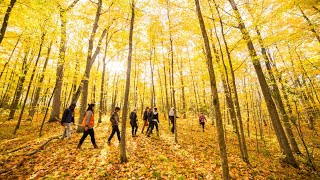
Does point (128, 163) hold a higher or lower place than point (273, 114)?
lower

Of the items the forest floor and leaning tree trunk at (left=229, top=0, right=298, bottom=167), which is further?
leaning tree trunk at (left=229, top=0, right=298, bottom=167)

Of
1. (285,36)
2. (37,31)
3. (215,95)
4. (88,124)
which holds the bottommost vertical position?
(88,124)

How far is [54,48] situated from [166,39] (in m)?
9.98

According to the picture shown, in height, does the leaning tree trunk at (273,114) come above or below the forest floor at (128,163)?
above

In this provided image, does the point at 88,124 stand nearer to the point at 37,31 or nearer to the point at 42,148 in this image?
the point at 42,148

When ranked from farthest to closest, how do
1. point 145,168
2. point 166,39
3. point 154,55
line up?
point 154,55
point 166,39
point 145,168

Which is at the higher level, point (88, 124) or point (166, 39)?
point (166, 39)

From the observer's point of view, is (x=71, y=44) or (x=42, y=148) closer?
(x=42, y=148)

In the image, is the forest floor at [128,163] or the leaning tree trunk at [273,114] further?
the leaning tree trunk at [273,114]

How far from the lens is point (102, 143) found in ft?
28.2

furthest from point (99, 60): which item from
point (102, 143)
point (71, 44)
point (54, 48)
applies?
point (102, 143)

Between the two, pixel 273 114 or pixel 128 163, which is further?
pixel 273 114

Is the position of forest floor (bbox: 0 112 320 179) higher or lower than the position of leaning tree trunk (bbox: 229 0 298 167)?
lower

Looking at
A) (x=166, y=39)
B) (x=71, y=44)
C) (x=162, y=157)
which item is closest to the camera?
(x=162, y=157)
